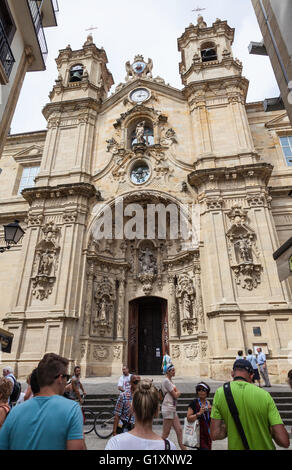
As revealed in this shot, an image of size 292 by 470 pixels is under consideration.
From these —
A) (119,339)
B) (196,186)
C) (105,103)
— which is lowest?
(119,339)

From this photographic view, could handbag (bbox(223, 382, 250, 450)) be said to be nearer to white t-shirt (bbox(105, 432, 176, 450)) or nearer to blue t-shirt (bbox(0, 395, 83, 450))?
white t-shirt (bbox(105, 432, 176, 450))

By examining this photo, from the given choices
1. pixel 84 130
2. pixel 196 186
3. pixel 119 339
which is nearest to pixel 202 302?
pixel 119 339

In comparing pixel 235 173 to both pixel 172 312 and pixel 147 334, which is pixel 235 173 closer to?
pixel 172 312

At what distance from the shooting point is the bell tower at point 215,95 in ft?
49.0

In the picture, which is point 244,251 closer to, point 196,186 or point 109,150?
point 196,186

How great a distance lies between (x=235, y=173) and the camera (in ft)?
45.2

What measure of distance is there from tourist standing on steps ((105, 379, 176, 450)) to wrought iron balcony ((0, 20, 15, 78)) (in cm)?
950

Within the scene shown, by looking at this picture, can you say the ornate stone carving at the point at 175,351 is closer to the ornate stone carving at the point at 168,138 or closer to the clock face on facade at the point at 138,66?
the ornate stone carving at the point at 168,138

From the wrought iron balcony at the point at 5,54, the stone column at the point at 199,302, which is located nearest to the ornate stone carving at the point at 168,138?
the stone column at the point at 199,302

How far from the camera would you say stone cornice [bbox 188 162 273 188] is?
13516 millimetres

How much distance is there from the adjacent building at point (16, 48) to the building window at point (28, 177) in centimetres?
893

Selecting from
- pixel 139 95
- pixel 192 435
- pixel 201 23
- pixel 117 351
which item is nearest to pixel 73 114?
pixel 139 95
